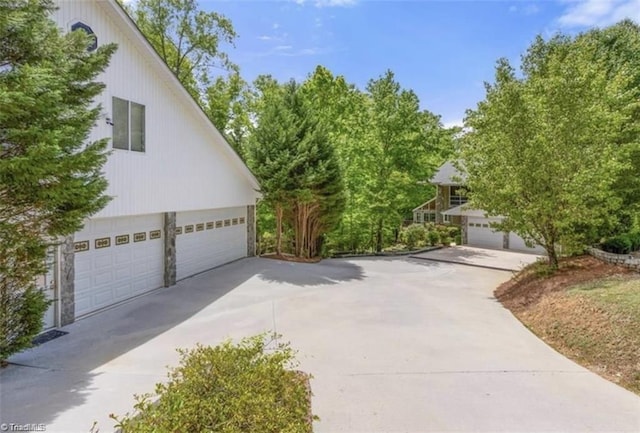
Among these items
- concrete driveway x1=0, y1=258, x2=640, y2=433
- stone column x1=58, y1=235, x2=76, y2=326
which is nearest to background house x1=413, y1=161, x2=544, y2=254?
concrete driveway x1=0, y1=258, x2=640, y2=433

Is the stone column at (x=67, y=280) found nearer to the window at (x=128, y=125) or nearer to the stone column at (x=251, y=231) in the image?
the window at (x=128, y=125)

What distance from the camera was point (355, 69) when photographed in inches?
1068

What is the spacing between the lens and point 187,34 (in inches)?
875

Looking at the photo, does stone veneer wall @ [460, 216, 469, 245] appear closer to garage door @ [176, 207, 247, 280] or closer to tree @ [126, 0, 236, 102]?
garage door @ [176, 207, 247, 280]

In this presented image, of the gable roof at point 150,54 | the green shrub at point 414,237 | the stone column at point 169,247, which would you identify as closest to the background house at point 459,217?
the green shrub at point 414,237

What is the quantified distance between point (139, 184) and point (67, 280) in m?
2.92

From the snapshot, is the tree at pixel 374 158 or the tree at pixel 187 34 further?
the tree at pixel 187 34

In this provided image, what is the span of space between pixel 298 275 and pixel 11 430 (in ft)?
32.4

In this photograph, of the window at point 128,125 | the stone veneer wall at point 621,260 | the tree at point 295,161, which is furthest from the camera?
→ the tree at point 295,161

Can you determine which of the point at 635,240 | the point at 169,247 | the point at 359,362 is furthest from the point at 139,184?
the point at 635,240

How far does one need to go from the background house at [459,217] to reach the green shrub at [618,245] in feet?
20.5

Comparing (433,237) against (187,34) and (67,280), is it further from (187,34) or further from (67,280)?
(67,280)

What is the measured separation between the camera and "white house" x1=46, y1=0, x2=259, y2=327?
8.57m

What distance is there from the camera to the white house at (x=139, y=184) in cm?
857
